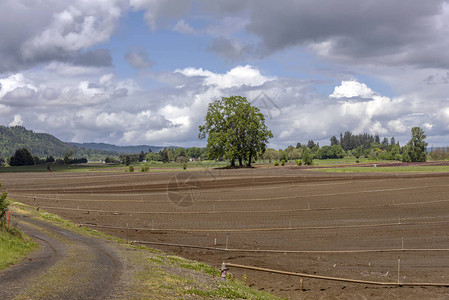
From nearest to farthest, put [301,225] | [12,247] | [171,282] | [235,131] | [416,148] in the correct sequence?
[171,282], [12,247], [301,225], [235,131], [416,148]

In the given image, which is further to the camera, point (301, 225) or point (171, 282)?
point (301, 225)

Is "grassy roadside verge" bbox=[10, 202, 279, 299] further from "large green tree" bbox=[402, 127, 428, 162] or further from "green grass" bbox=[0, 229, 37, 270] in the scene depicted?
"large green tree" bbox=[402, 127, 428, 162]

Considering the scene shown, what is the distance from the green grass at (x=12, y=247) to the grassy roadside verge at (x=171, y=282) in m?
5.41

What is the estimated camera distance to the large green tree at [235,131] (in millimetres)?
114250

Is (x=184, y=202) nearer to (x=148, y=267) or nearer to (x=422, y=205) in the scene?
(x=422, y=205)

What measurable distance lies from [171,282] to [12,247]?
11.4 meters

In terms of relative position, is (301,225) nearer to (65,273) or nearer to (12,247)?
(12,247)

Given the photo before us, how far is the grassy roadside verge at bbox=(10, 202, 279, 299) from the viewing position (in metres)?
17.2

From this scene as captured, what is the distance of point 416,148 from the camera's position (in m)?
168

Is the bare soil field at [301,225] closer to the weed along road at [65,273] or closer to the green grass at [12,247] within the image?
the weed along road at [65,273]

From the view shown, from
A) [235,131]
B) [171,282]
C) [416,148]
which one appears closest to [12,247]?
[171,282]

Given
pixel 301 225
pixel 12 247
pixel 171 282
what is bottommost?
pixel 301 225

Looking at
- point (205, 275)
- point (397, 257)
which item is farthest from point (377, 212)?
point (205, 275)

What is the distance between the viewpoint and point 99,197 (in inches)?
2520
